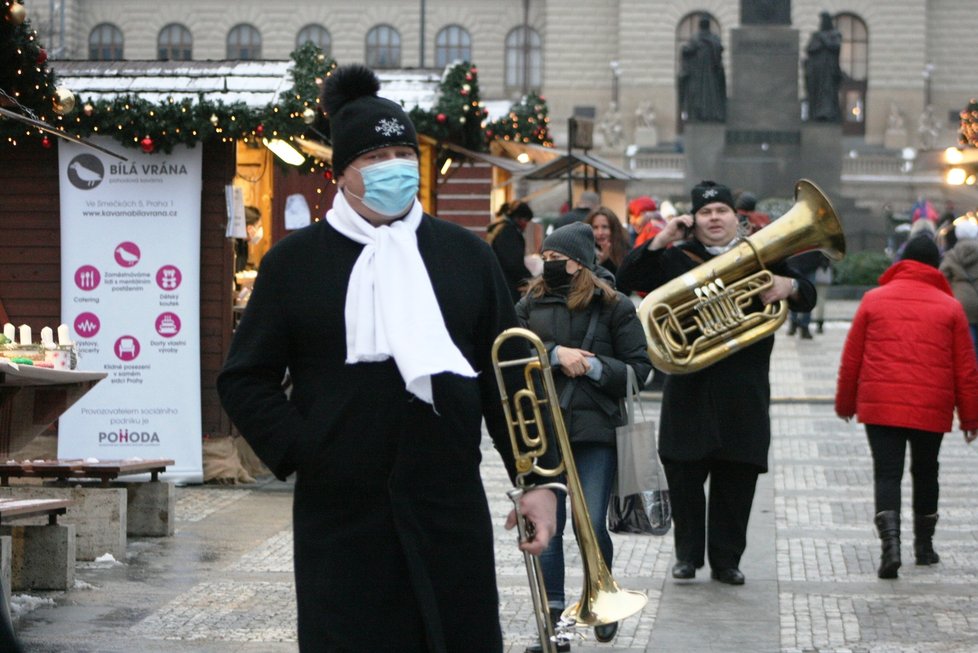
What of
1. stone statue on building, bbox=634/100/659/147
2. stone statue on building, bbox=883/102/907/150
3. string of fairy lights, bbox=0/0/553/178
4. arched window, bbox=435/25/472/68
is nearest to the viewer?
string of fairy lights, bbox=0/0/553/178

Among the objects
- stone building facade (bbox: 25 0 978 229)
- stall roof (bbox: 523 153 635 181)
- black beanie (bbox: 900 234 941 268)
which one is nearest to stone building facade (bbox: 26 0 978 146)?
stone building facade (bbox: 25 0 978 229)

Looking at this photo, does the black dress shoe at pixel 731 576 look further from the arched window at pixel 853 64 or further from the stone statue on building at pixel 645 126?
the arched window at pixel 853 64

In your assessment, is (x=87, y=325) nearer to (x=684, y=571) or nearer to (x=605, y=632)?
(x=684, y=571)

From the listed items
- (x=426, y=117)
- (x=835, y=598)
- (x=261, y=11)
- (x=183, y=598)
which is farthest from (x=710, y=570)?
(x=261, y=11)

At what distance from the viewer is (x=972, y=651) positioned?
803cm

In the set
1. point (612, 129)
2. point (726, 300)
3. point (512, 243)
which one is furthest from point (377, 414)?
point (612, 129)

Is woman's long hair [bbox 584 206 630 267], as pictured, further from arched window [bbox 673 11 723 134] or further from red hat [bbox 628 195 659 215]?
arched window [bbox 673 11 723 134]

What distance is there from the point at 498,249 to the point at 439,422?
12.8 meters

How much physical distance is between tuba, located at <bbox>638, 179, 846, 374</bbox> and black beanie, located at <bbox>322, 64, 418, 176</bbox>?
13.1 ft

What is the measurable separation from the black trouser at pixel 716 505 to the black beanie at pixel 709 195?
1.28 metres

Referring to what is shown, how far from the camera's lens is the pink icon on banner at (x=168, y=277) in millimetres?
13328

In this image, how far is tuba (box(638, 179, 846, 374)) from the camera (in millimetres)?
9031

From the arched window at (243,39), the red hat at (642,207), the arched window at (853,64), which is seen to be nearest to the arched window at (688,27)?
the arched window at (853,64)

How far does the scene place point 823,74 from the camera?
4831cm
